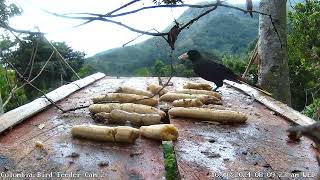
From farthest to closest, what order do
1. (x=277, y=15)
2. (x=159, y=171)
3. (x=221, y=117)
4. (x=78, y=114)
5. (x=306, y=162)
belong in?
(x=277, y=15) < (x=78, y=114) < (x=221, y=117) < (x=306, y=162) < (x=159, y=171)

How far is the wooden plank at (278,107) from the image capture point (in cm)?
266

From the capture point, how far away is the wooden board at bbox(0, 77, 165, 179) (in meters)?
1.74

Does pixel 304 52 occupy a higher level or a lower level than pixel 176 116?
lower

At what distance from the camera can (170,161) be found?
2104 mm

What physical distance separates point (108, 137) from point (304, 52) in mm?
11003

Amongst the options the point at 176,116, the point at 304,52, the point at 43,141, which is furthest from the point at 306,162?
the point at 304,52

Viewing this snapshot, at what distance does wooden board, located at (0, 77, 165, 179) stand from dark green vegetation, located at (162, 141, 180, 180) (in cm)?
6

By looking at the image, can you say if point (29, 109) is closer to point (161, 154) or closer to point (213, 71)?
point (161, 154)

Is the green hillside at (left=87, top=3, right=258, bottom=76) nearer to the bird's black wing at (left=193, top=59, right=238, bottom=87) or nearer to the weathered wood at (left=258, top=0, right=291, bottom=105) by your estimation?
the weathered wood at (left=258, top=0, right=291, bottom=105)

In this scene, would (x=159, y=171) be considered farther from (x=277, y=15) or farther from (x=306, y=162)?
(x=277, y=15)

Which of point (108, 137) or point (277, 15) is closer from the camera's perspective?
point (108, 137)

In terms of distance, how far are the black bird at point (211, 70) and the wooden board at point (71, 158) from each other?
2.03 metres

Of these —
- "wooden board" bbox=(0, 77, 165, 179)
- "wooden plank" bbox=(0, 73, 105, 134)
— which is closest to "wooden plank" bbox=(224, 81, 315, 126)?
"wooden board" bbox=(0, 77, 165, 179)

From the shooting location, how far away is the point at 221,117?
263 cm
